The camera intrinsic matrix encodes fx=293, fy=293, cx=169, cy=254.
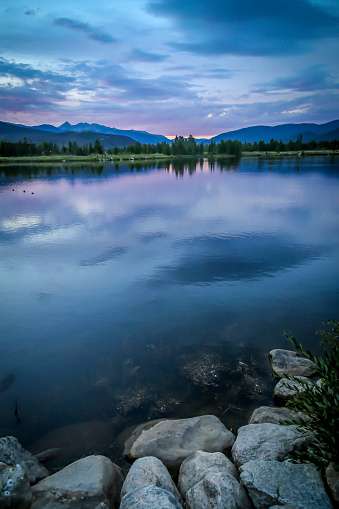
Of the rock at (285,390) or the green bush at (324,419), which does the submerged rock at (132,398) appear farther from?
the green bush at (324,419)

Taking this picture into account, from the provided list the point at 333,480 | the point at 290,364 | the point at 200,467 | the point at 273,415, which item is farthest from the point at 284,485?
the point at 290,364

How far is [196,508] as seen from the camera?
557cm

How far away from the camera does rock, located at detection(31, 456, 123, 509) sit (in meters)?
5.83

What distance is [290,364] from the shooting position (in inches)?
410

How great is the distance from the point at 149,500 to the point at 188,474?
1.66 meters

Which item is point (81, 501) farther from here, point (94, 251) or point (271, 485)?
point (94, 251)

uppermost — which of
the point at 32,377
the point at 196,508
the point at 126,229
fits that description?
the point at 126,229

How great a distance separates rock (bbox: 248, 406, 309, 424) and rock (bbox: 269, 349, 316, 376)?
1779 mm

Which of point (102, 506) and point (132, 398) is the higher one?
point (102, 506)

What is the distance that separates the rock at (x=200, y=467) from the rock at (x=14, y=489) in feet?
10.4

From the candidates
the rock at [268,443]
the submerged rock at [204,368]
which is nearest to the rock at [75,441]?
the submerged rock at [204,368]

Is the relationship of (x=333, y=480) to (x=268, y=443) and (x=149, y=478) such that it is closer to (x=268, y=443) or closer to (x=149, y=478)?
(x=268, y=443)

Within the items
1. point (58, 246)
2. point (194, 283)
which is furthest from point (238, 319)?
point (58, 246)

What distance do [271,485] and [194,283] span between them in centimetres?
1274
